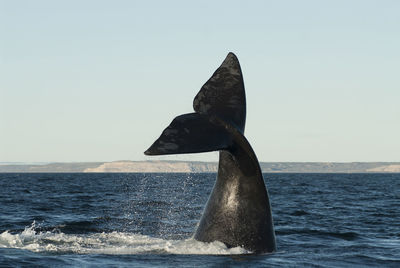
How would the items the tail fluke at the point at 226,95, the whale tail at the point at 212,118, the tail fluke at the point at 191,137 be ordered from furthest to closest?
the tail fluke at the point at 226,95, the whale tail at the point at 212,118, the tail fluke at the point at 191,137

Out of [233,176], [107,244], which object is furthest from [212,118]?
[107,244]

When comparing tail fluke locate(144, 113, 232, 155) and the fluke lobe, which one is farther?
the fluke lobe

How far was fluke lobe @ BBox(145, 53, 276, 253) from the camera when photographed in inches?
370

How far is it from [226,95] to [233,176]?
48.8 inches

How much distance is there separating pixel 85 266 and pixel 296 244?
4.85m

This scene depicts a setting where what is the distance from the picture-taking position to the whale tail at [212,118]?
8.15 meters

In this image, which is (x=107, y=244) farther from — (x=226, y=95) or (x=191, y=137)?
(x=191, y=137)

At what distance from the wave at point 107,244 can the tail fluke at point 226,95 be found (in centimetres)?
195

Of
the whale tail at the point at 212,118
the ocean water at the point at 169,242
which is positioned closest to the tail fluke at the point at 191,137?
the whale tail at the point at 212,118

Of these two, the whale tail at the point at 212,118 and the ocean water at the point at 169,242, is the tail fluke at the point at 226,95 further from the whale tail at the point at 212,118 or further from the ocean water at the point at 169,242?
the ocean water at the point at 169,242

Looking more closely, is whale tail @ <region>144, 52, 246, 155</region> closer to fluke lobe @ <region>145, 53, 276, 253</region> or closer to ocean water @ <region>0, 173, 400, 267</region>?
fluke lobe @ <region>145, 53, 276, 253</region>

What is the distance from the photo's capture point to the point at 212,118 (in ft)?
30.1

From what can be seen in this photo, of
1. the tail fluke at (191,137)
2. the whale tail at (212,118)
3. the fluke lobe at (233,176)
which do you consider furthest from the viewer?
the fluke lobe at (233,176)

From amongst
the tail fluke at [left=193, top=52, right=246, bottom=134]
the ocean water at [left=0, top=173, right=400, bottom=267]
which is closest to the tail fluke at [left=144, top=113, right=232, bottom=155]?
the tail fluke at [left=193, top=52, right=246, bottom=134]
